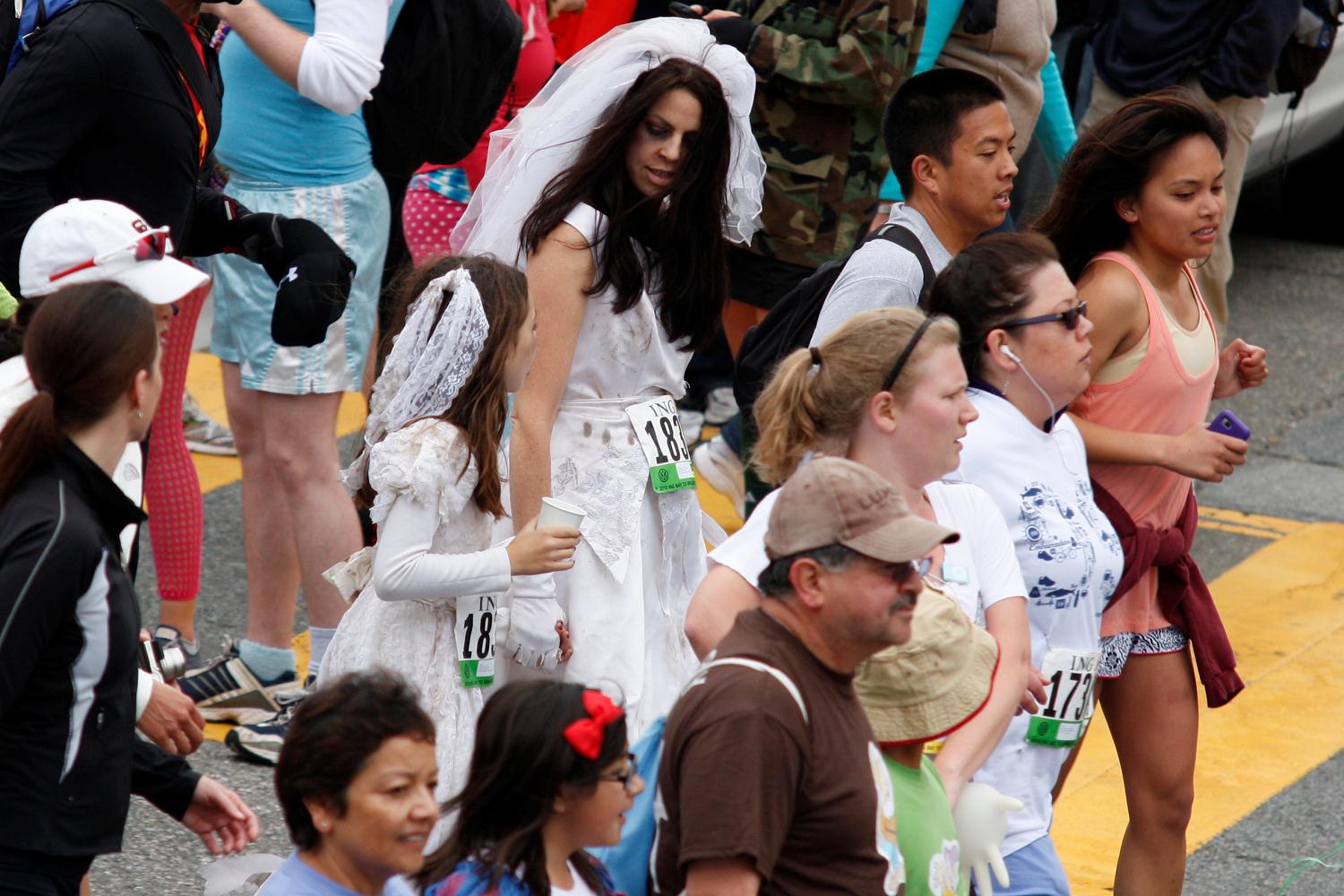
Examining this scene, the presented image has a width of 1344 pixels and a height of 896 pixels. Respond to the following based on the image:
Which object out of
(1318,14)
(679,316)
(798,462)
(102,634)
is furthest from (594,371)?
(1318,14)

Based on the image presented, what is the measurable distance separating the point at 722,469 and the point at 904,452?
3.15 metres

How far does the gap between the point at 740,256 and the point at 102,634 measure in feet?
11.4

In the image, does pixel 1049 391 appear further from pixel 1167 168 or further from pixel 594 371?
pixel 594 371

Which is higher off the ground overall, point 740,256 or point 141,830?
point 740,256

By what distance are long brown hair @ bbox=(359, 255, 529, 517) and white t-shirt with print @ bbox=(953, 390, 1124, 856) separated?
3.17ft

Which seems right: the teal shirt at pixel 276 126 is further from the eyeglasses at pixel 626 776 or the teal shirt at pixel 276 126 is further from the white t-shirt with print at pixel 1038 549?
the eyeglasses at pixel 626 776

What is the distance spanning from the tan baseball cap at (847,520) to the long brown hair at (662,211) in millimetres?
1497

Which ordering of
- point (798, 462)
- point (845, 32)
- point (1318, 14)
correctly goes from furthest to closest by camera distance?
point (1318, 14), point (845, 32), point (798, 462)

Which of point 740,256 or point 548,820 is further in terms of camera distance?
point 740,256

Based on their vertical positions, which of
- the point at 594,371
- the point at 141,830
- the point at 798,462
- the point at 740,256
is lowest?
the point at 141,830

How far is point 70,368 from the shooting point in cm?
282

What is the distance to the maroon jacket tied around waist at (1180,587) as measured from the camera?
413 cm

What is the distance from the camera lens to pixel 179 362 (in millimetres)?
5004

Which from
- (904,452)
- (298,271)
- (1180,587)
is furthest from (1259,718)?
(298,271)
